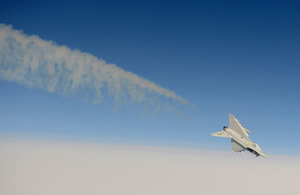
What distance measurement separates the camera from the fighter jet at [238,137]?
256 feet

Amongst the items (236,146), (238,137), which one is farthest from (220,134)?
(236,146)

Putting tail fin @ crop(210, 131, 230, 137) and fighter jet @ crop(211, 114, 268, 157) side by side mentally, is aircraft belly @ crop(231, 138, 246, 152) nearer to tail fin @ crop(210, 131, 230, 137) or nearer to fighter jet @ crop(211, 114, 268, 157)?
fighter jet @ crop(211, 114, 268, 157)

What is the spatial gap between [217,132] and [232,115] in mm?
8306

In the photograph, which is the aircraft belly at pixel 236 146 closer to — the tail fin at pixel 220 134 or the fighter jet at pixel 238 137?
the fighter jet at pixel 238 137

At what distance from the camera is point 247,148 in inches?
3098

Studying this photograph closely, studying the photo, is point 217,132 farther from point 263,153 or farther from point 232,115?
point 263,153

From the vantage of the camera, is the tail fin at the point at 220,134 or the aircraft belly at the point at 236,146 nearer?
the aircraft belly at the point at 236,146

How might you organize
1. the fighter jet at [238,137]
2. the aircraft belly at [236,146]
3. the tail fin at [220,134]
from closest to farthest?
the fighter jet at [238,137] → the aircraft belly at [236,146] → the tail fin at [220,134]

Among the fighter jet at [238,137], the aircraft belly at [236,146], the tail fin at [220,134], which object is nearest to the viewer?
the fighter jet at [238,137]

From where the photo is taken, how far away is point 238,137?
7881cm

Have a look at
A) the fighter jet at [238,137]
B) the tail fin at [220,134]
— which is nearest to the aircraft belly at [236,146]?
the fighter jet at [238,137]

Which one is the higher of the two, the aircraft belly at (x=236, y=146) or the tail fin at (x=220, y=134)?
the tail fin at (x=220, y=134)

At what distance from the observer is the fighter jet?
256 ft

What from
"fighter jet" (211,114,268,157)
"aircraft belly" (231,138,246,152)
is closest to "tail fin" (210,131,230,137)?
"fighter jet" (211,114,268,157)
